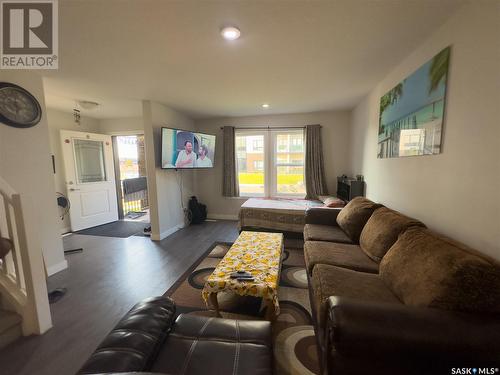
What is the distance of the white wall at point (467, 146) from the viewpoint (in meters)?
1.20

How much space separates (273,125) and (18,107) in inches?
151

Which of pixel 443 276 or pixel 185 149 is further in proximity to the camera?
pixel 185 149

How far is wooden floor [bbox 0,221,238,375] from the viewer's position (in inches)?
57.9

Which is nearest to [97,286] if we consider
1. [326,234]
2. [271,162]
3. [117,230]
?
[117,230]

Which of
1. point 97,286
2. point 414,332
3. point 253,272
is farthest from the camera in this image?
point 97,286

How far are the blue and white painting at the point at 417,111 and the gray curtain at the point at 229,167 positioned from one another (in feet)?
9.76

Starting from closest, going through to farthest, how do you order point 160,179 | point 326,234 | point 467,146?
point 467,146 < point 326,234 < point 160,179

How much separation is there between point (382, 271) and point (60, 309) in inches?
110

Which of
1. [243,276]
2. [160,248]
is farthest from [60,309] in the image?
[243,276]

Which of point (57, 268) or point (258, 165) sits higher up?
point (258, 165)

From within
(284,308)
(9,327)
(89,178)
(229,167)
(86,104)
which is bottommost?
(284,308)

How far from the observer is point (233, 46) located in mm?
1848

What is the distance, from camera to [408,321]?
0.95 m

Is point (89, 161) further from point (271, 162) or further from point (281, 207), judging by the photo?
point (281, 207)
